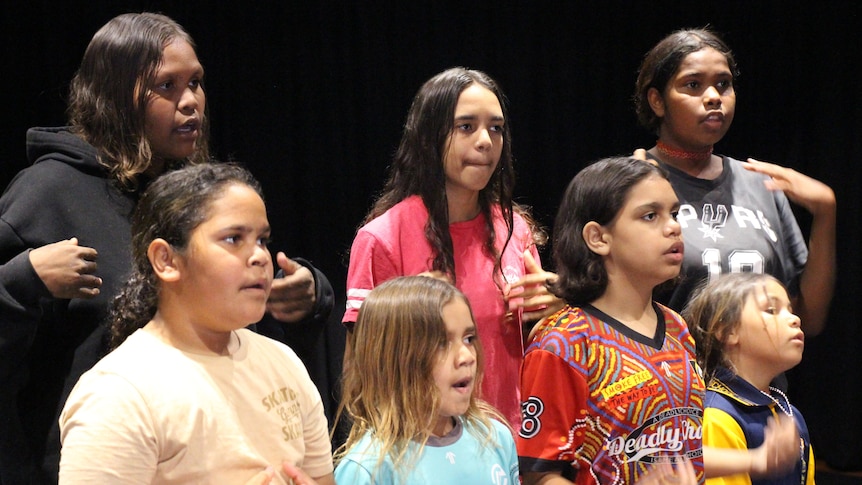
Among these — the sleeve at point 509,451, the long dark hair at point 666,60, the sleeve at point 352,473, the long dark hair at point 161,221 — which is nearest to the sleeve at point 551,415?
the sleeve at point 509,451

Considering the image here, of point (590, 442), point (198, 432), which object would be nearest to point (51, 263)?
point (198, 432)

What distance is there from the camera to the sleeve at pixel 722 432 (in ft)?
7.57

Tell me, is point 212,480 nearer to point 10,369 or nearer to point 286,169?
point 10,369

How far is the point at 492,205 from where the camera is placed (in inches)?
98.5

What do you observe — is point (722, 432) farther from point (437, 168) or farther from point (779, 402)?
point (437, 168)

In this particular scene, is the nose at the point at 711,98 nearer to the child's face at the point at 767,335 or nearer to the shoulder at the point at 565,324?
the child's face at the point at 767,335

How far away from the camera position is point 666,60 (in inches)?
108

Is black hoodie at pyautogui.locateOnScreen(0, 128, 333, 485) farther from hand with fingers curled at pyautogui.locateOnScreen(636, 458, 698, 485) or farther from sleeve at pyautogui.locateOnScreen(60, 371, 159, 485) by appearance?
hand with fingers curled at pyautogui.locateOnScreen(636, 458, 698, 485)

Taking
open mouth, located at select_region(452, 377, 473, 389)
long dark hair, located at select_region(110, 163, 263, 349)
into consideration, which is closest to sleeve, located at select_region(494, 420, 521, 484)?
open mouth, located at select_region(452, 377, 473, 389)

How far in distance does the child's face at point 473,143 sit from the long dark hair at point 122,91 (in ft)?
1.98

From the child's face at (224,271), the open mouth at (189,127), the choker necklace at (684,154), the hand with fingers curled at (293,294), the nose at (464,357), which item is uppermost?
the open mouth at (189,127)

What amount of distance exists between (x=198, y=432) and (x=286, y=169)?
2.47 metres

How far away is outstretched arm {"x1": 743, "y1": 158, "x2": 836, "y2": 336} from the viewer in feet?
8.57

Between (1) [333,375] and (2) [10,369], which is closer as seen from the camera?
(2) [10,369]
